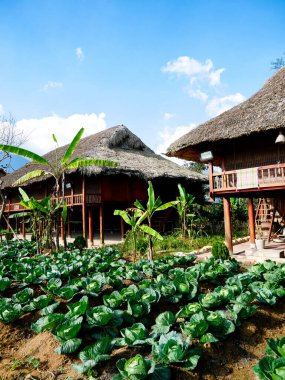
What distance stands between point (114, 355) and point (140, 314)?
0.52m

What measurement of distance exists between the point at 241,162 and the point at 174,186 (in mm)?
7025

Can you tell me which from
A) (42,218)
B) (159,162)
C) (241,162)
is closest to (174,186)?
(159,162)

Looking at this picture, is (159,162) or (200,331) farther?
(159,162)

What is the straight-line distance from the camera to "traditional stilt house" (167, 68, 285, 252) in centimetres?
845

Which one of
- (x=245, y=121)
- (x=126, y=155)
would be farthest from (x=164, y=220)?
(x=245, y=121)

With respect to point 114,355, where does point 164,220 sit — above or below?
above

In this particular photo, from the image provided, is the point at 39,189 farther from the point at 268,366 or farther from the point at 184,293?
the point at 268,366

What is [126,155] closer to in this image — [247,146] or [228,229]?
[247,146]

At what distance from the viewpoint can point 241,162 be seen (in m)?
10.2

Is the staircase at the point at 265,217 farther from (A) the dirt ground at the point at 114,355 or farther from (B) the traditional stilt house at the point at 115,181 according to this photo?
(A) the dirt ground at the point at 114,355

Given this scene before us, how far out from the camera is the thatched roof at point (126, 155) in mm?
14197

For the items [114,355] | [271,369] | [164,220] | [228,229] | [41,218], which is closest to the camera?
[271,369]

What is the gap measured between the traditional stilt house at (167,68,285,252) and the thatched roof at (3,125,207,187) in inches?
148

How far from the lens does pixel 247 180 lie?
8.63 meters
